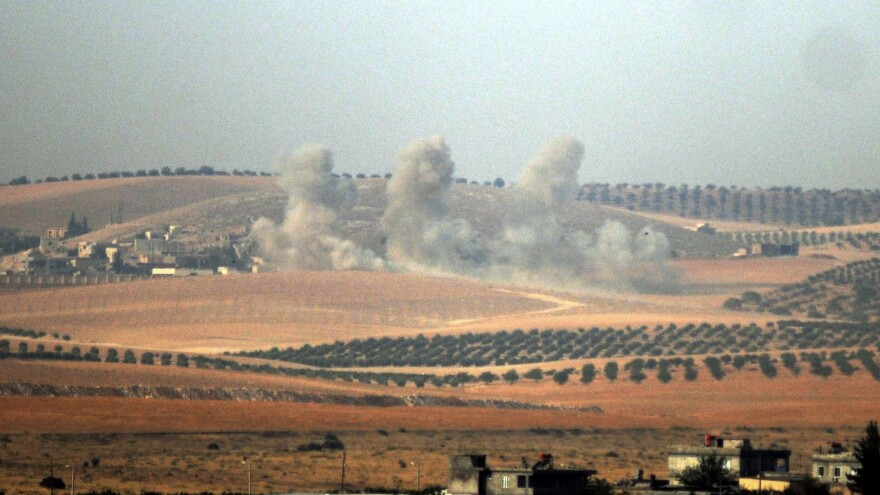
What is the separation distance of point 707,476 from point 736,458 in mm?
9985

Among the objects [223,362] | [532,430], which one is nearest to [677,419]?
[532,430]

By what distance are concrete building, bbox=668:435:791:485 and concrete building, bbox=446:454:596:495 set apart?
28.9 feet

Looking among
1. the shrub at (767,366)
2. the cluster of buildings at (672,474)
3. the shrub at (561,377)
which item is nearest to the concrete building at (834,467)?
the cluster of buildings at (672,474)

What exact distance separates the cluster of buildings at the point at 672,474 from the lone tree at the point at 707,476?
454mm

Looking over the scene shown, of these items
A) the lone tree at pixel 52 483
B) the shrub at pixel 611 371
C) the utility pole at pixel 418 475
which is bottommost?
the lone tree at pixel 52 483

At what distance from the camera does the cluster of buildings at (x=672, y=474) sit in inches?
2938

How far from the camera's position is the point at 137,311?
197m

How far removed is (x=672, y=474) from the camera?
84.2 meters

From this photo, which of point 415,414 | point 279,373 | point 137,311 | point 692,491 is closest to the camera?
point 692,491

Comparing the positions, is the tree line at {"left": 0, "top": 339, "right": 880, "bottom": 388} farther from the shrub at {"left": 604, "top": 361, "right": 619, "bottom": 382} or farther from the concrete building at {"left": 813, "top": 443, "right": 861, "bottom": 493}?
the concrete building at {"left": 813, "top": 443, "right": 861, "bottom": 493}

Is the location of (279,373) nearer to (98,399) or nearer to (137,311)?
(98,399)

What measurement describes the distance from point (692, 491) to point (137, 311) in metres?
131

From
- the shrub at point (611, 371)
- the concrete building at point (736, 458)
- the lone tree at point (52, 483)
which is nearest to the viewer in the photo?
the lone tree at point (52, 483)

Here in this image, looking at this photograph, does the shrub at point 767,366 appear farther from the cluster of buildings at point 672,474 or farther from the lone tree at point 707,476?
the lone tree at point 707,476
